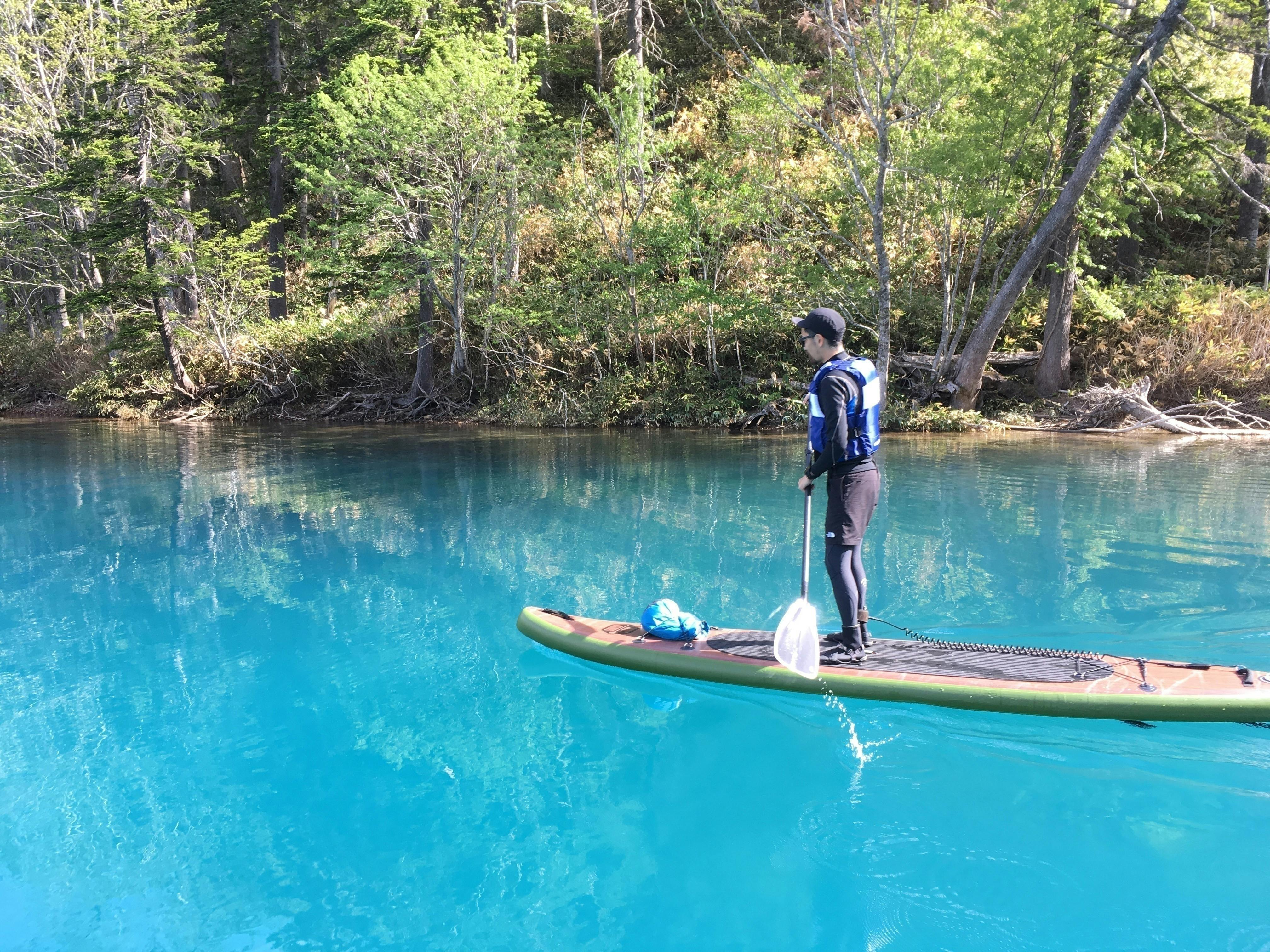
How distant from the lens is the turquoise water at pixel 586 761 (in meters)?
3.14

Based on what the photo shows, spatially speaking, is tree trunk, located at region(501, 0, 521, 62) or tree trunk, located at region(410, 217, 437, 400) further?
tree trunk, located at region(501, 0, 521, 62)

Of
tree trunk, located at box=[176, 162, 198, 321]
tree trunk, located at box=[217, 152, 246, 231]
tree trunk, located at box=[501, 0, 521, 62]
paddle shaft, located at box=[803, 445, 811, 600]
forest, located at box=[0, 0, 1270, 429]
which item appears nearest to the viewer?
paddle shaft, located at box=[803, 445, 811, 600]

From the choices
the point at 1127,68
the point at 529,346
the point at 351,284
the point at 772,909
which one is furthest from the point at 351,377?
the point at 772,909

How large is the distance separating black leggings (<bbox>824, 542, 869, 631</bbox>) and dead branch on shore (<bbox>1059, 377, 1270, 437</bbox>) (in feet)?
41.4

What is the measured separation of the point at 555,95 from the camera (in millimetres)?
27500

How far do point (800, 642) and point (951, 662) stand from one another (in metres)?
0.84

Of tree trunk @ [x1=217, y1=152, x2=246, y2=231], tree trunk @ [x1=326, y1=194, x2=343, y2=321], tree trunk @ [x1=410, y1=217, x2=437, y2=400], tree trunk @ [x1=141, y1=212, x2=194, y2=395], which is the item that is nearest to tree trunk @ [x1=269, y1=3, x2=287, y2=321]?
tree trunk @ [x1=326, y1=194, x2=343, y2=321]

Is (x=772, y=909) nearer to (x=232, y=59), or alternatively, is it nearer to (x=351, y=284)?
(x=351, y=284)

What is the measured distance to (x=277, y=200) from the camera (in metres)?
25.0

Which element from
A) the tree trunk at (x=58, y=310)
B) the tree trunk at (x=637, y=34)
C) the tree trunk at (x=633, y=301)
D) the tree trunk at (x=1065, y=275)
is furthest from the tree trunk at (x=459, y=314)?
the tree trunk at (x=58, y=310)

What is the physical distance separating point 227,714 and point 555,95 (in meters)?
26.5

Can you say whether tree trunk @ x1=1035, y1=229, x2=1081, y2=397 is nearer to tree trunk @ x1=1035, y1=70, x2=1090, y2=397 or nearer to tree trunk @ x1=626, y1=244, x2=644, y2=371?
tree trunk @ x1=1035, y1=70, x2=1090, y2=397

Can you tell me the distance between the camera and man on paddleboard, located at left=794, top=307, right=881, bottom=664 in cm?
443

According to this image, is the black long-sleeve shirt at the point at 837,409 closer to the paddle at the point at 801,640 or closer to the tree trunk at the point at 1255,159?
the paddle at the point at 801,640
